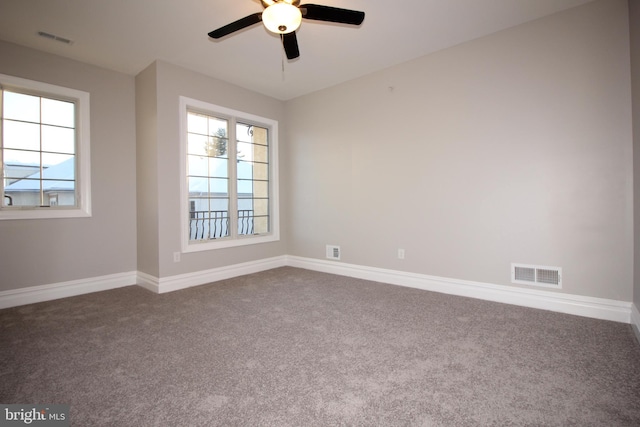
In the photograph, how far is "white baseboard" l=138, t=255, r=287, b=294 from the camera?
3.64 m

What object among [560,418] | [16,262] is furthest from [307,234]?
[560,418]

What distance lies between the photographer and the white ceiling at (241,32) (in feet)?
8.77

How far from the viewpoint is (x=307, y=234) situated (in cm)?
486

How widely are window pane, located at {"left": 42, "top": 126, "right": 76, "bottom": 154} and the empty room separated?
23 millimetres

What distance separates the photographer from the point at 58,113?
3.54 metres

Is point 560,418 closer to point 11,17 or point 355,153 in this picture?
point 355,153

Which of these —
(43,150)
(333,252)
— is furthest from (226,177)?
(43,150)

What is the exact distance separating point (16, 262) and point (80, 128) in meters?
1.62

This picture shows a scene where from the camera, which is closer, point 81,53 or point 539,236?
point 539,236

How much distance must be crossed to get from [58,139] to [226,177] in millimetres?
1936

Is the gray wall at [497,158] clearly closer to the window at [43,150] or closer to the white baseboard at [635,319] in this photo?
the white baseboard at [635,319]

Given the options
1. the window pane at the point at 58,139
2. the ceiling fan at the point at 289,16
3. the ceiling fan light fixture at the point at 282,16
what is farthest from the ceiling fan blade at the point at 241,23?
the window pane at the point at 58,139

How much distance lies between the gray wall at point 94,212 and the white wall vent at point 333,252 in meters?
2.67

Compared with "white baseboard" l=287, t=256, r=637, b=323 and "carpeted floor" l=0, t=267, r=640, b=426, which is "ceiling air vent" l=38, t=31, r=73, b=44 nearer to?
"carpeted floor" l=0, t=267, r=640, b=426
